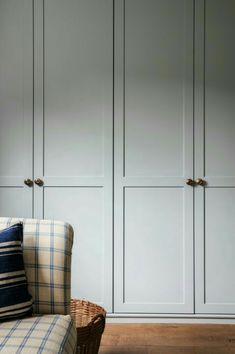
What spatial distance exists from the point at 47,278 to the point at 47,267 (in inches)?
1.7

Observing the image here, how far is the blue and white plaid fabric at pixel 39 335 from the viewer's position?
50.1 inches

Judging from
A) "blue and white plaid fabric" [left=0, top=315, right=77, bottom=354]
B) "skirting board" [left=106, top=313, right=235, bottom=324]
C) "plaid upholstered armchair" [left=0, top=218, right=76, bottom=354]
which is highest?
"plaid upholstered armchair" [left=0, top=218, right=76, bottom=354]

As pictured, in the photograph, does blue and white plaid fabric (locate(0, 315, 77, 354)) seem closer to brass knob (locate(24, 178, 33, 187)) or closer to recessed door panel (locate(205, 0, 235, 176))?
brass knob (locate(24, 178, 33, 187))

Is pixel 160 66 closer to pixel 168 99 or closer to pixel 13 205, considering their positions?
pixel 168 99

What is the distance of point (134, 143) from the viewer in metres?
2.60

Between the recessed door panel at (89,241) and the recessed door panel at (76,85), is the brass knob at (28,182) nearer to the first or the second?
the recessed door panel at (76,85)

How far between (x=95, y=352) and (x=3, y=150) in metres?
1.43

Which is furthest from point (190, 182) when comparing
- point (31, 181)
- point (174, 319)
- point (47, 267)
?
point (47, 267)

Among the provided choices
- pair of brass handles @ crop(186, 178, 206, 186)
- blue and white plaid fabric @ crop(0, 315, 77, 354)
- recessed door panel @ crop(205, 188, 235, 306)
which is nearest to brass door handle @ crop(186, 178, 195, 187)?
pair of brass handles @ crop(186, 178, 206, 186)

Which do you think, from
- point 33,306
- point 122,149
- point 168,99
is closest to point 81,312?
point 33,306

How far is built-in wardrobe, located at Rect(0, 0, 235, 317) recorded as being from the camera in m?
2.58

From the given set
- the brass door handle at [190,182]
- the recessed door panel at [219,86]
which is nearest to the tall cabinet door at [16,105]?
the brass door handle at [190,182]

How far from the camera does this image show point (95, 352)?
197 cm

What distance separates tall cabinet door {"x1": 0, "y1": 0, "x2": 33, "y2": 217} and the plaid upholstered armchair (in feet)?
3.17
